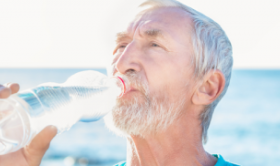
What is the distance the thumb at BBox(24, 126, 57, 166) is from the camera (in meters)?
1.25

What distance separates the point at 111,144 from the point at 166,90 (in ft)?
30.6

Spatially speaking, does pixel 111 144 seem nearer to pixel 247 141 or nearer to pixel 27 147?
pixel 247 141

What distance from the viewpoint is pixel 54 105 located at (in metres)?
1.34

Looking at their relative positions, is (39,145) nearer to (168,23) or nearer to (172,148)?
(172,148)

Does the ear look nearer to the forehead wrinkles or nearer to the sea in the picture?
the forehead wrinkles

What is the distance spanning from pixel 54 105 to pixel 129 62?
2.15 ft

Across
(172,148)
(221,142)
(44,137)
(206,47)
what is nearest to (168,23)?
(206,47)

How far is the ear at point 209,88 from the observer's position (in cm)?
205

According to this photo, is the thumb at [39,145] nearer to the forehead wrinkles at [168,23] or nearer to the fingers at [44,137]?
the fingers at [44,137]

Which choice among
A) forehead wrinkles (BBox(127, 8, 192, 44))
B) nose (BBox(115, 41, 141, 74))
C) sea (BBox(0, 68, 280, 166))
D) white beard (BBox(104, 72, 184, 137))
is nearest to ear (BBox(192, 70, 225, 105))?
white beard (BBox(104, 72, 184, 137))

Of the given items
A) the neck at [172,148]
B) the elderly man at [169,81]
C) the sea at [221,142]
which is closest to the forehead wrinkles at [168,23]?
the elderly man at [169,81]

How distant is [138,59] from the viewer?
1871mm

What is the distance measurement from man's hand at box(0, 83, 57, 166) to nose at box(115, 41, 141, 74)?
2.31 ft

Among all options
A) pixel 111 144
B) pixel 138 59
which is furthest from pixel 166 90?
pixel 111 144
